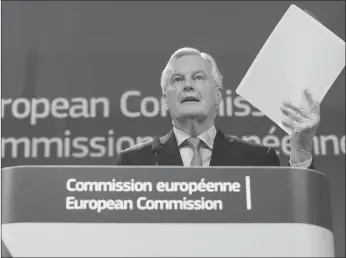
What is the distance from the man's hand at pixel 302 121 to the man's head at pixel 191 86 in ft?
0.71

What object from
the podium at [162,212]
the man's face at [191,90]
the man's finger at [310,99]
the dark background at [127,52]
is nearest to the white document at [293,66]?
the man's finger at [310,99]

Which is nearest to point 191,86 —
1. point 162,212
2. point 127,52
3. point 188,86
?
point 188,86

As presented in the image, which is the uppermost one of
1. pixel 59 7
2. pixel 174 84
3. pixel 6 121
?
pixel 59 7

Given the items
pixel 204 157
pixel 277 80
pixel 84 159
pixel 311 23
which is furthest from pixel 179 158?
pixel 84 159

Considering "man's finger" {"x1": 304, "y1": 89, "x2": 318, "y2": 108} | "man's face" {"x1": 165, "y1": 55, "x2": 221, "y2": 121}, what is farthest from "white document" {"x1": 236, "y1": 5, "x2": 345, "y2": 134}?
"man's face" {"x1": 165, "y1": 55, "x2": 221, "y2": 121}

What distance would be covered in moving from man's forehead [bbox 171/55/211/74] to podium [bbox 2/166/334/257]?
0.44m

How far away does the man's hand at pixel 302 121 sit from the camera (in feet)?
4.01

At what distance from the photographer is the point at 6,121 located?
3264mm

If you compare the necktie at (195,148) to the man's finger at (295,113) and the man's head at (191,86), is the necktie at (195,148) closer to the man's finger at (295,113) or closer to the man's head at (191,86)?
the man's head at (191,86)

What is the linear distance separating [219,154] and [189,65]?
20cm

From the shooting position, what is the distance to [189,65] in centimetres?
143

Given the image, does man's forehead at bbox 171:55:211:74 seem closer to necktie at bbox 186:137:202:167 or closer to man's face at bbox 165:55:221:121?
man's face at bbox 165:55:221:121

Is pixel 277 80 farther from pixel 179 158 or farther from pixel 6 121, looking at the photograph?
pixel 6 121

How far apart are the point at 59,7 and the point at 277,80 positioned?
91.4 inches
